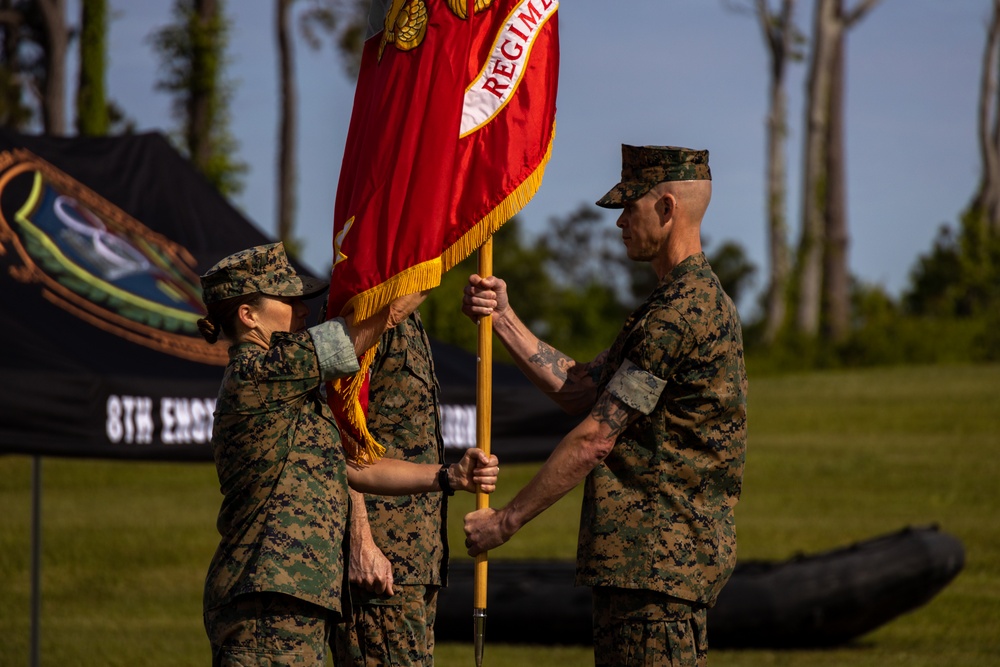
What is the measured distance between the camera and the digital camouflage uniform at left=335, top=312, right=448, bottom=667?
19.1 feet

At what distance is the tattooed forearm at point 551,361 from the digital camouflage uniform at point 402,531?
0.46 m

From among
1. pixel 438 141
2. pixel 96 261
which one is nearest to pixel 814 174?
pixel 96 261

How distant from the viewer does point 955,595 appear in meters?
13.2

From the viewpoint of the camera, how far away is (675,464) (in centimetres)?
507

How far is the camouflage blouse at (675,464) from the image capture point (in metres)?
5.04

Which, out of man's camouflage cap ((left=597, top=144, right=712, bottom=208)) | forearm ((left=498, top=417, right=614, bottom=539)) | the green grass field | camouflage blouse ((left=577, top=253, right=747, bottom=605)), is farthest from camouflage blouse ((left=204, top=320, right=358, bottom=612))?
the green grass field

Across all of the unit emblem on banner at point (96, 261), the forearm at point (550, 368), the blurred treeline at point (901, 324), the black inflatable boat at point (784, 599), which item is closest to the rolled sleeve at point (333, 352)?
the forearm at point (550, 368)

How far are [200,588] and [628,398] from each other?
10.3m

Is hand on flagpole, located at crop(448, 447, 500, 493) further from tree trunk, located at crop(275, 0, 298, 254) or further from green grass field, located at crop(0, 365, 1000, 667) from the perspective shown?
tree trunk, located at crop(275, 0, 298, 254)

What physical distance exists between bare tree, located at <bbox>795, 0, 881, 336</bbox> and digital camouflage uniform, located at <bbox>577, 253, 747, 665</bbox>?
29512 mm

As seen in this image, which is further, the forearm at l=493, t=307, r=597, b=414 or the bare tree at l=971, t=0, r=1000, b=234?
the bare tree at l=971, t=0, r=1000, b=234

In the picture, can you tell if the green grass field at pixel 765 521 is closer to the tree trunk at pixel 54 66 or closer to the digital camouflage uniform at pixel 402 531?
the digital camouflage uniform at pixel 402 531

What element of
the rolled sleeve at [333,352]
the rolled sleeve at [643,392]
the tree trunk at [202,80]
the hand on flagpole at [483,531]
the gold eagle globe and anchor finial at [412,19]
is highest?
Result: the tree trunk at [202,80]

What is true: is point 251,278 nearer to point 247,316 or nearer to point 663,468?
point 247,316
